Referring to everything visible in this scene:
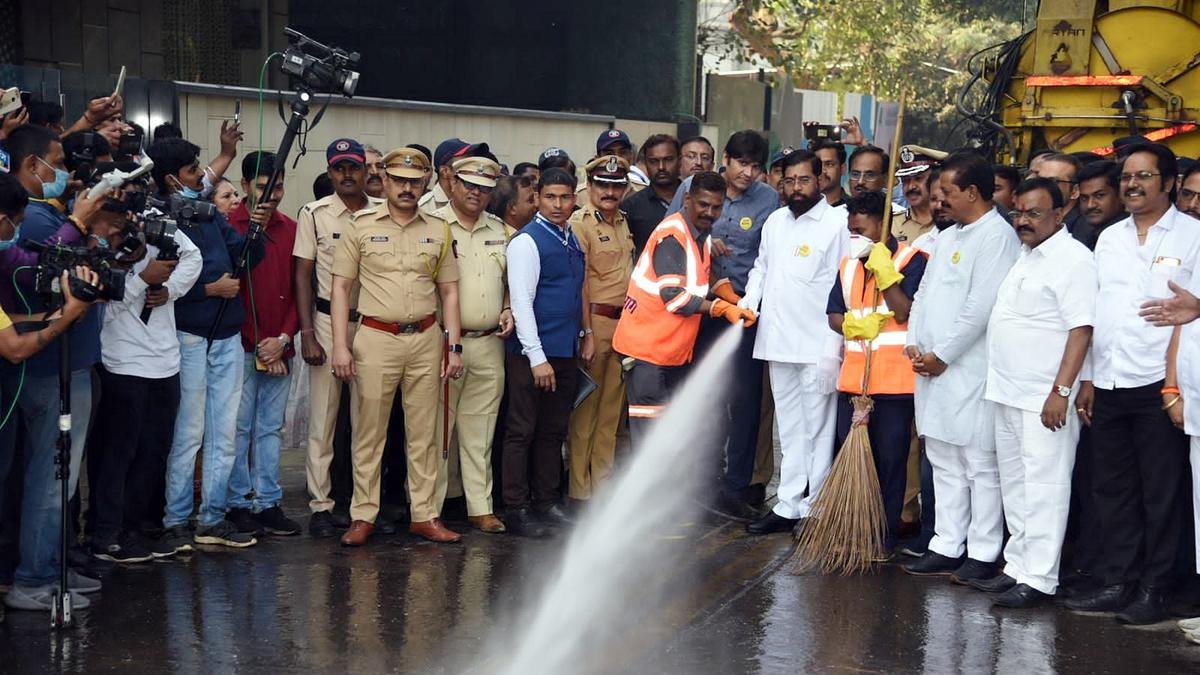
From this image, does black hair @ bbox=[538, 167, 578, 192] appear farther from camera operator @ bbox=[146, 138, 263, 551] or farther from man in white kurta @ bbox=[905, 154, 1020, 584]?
man in white kurta @ bbox=[905, 154, 1020, 584]

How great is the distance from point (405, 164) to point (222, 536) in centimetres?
220

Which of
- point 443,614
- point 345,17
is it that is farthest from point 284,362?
point 345,17

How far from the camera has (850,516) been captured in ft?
24.9

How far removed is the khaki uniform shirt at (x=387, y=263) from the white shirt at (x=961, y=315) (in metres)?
2.64

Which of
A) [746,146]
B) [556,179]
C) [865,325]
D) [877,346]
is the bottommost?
[877,346]

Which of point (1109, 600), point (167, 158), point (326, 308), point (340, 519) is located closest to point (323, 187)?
point (326, 308)

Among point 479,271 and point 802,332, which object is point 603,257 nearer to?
point 479,271

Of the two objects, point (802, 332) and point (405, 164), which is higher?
point (405, 164)

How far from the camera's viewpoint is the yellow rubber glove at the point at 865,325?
7684mm

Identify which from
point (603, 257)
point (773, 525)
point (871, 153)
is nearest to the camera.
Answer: point (773, 525)

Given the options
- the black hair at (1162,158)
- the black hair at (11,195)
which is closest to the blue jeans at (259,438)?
the black hair at (11,195)

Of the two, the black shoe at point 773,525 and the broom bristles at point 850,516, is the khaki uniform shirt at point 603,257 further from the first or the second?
the broom bristles at point 850,516

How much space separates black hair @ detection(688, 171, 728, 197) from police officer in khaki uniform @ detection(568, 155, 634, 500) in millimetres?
520

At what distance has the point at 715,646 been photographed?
630 centimetres
